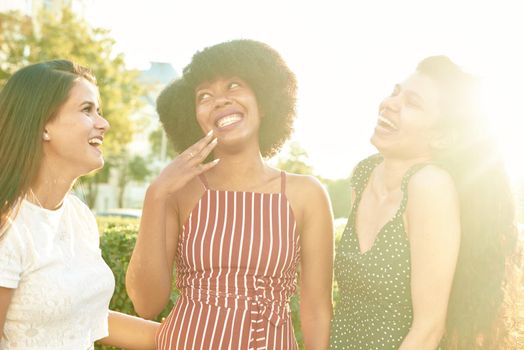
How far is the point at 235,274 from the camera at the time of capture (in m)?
3.19

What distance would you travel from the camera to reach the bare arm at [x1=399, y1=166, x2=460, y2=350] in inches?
105

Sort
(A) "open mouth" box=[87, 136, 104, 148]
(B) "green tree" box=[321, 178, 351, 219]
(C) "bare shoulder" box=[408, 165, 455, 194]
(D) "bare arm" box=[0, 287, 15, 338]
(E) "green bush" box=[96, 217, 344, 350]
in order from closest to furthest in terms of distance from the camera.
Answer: (D) "bare arm" box=[0, 287, 15, 338] → (C) "bare shoulder" box=[408, 165, 455, 194] → (A) "open mouth" box=[87, 136, 104, 148] → (E) "green bush" box=[96, 217, 344, 350] → (B) "green tree" box=[321, 178, 351, 219]

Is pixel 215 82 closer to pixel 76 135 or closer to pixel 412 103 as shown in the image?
pixel 76 135

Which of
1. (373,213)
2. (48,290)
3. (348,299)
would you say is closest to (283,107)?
(373,213)

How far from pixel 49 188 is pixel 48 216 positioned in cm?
13

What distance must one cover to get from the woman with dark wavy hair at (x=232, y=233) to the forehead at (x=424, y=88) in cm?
79

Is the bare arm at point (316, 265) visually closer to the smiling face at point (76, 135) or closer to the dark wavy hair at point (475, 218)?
the dark wavy hair at point (475, 218)

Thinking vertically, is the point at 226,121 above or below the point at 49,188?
above

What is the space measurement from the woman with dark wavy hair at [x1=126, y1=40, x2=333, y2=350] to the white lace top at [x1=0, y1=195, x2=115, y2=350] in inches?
12.1

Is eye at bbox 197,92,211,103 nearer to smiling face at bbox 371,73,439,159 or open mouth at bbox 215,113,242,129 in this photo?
open mouth at bbox 215,113,242,129

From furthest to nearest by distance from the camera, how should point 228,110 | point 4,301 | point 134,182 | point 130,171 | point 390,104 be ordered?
point 134,182 < point 130,171 < point 228,110 < point 390,104 < point 4,301

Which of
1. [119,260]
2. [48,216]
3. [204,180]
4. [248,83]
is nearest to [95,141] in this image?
[48,216]

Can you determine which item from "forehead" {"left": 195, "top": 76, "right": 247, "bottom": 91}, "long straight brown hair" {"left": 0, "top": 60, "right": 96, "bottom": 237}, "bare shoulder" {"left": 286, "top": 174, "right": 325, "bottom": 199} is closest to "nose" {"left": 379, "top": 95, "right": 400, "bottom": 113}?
"bare shoulder" {"left": 286, "top": 174, "right": 325, "bottom": 199}

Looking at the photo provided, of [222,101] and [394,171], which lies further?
[222,101]
